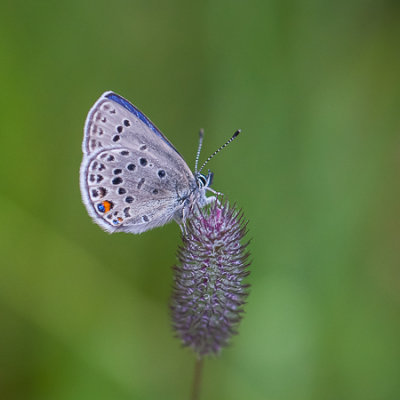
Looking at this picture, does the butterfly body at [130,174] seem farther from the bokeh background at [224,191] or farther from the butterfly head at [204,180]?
the bokeh background at [224,191]

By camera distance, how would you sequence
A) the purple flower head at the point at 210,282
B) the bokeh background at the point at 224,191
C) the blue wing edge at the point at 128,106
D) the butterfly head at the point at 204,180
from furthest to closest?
the bokeh background at the point at 224,191
the butterfly head at the point at 204,180
the blue wing edge at the point at 128,106
the purple flower head at the point at 210,282

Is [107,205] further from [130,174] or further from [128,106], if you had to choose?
[128,106]

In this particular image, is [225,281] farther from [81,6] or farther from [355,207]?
[81,6]

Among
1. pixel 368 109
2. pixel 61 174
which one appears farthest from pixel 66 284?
pixel 368 109

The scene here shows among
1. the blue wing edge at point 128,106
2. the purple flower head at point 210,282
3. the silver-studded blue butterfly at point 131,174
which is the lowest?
the purple flower head at point 210,282

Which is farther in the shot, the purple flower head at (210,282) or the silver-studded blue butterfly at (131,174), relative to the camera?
the silver-studded blue butterfly at (131,174)

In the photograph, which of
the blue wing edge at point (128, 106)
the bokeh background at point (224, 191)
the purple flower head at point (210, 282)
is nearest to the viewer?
the purple flower head at point (210, 282)

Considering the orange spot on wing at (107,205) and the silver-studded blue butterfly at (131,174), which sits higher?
the silver-studded blue butterfly at (131,174)

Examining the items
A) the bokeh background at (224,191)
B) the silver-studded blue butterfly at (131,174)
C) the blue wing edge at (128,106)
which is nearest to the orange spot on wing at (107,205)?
the silver-studded blue butterfly at (131,174)
